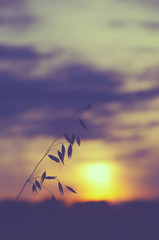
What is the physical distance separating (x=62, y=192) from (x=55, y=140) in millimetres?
648

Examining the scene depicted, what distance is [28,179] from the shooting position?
4.82m

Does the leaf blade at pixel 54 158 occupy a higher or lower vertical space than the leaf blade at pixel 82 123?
lower

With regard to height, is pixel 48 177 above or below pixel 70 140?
below

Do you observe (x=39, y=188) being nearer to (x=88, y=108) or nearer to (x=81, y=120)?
(x=81, y=120)

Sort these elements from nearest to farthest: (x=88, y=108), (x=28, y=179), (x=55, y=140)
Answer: (x=88, y=108)
(x=55, y=140)
(x=28, y=179)

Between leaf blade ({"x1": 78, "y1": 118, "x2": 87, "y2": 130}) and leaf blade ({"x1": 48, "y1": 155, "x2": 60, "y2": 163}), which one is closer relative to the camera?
leaf blade ({"x1": 78, "y1": 118, "x2": 87, "y2": 130})

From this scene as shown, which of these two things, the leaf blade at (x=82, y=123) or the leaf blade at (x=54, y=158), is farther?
the leaf blade at (x=54, y=158)

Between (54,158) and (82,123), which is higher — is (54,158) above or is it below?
below

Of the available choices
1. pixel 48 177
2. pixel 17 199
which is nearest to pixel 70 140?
pixel 48 177

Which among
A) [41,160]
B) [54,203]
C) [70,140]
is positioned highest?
[70,140]

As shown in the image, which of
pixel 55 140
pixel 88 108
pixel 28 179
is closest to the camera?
pixel 88 108

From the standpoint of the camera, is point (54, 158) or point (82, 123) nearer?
point (82, 123)

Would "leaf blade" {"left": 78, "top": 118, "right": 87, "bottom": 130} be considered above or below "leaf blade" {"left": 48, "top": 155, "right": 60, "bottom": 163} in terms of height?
above

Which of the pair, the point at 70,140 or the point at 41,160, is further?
the point at 70,140
